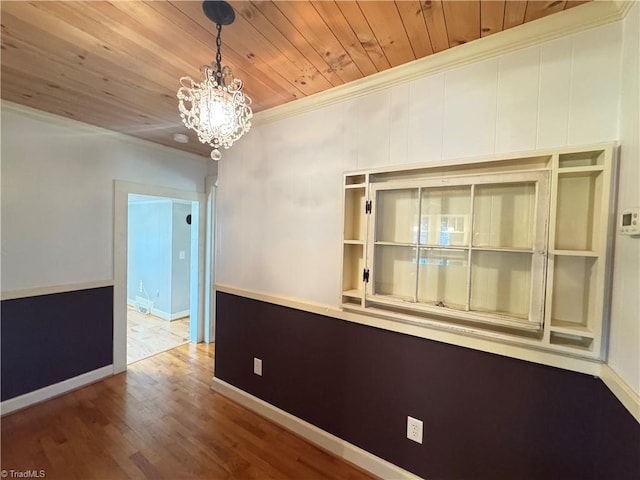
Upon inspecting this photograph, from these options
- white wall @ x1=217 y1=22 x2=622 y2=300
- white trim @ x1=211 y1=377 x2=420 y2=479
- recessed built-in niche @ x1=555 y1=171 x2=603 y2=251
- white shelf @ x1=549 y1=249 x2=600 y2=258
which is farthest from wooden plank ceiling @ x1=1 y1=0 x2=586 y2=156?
white trim @ x1=211 y1=377 x2=420 y2=479

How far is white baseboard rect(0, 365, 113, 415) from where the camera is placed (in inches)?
85.4

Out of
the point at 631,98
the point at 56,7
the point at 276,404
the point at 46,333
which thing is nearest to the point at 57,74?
the point at 56,7

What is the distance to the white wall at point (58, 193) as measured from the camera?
2.15 m

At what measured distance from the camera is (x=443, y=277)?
4.95ft

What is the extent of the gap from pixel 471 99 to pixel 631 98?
559mm

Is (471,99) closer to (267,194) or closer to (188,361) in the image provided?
(267,194)

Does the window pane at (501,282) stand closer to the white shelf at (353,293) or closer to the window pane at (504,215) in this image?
the window pane at (504,215)

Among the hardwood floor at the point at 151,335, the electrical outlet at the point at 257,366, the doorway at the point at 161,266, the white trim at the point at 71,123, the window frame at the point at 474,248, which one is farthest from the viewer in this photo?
the doorway at the point at 161,266

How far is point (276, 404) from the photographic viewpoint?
2.13 metres

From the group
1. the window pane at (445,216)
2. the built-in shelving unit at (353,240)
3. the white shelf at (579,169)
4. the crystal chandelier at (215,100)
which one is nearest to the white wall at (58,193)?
the crystal chandelier at (215,100)

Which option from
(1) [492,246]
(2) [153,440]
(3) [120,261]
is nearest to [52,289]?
(3) [120,261]

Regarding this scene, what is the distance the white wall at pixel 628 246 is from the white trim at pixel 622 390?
0.06ft

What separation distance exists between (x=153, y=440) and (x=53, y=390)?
4.05 feet

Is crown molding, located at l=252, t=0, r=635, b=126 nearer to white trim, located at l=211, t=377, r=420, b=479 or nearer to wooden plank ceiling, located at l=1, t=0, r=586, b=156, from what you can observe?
wooden plank ceiling, located at l=1, t=0, r=586, b=156
